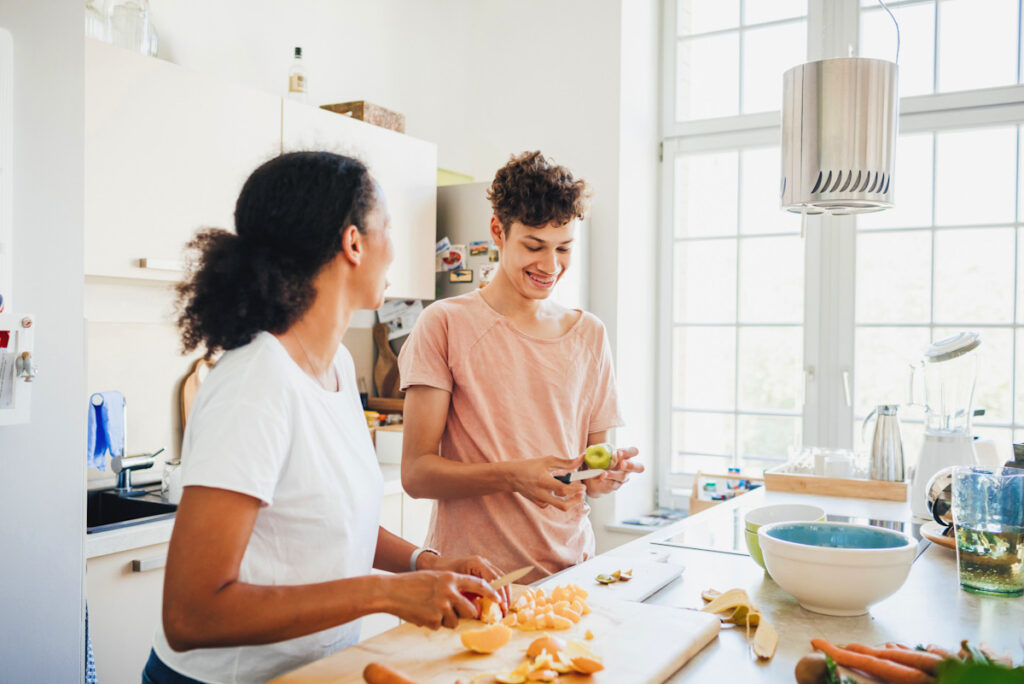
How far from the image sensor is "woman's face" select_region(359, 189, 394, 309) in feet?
3.69

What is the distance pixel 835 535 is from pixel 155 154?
199cm

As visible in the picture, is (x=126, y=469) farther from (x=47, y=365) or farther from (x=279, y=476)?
(x=279, y=476)

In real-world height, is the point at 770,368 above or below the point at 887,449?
above

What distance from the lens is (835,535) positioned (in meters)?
1.35

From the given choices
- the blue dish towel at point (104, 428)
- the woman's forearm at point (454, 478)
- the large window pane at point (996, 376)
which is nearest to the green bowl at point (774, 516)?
the woman's forearm at point (454, 478)

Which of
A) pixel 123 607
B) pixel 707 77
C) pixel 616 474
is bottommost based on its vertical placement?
pixel 123 607

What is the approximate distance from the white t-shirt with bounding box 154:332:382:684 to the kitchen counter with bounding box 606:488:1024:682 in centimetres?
46

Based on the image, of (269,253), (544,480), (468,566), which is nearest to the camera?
(269,253)

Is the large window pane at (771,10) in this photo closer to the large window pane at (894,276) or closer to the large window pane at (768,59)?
the large window pane at (768,59)

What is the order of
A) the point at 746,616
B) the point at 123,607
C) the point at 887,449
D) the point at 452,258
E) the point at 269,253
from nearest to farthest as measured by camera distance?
the point at 269,253 → the point at 746,616 → the point at 123,607 → the point at 887,449 → the point at 452,258

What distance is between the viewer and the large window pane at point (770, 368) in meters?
3.59

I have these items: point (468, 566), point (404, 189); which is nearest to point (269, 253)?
point (468, 566)

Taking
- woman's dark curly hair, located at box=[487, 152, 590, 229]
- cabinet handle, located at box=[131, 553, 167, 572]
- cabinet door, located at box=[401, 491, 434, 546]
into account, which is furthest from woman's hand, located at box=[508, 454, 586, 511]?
cabinet door, located at box=[401, 491, 434, 546]

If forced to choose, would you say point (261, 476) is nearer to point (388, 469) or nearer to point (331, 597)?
point (331, 597)
